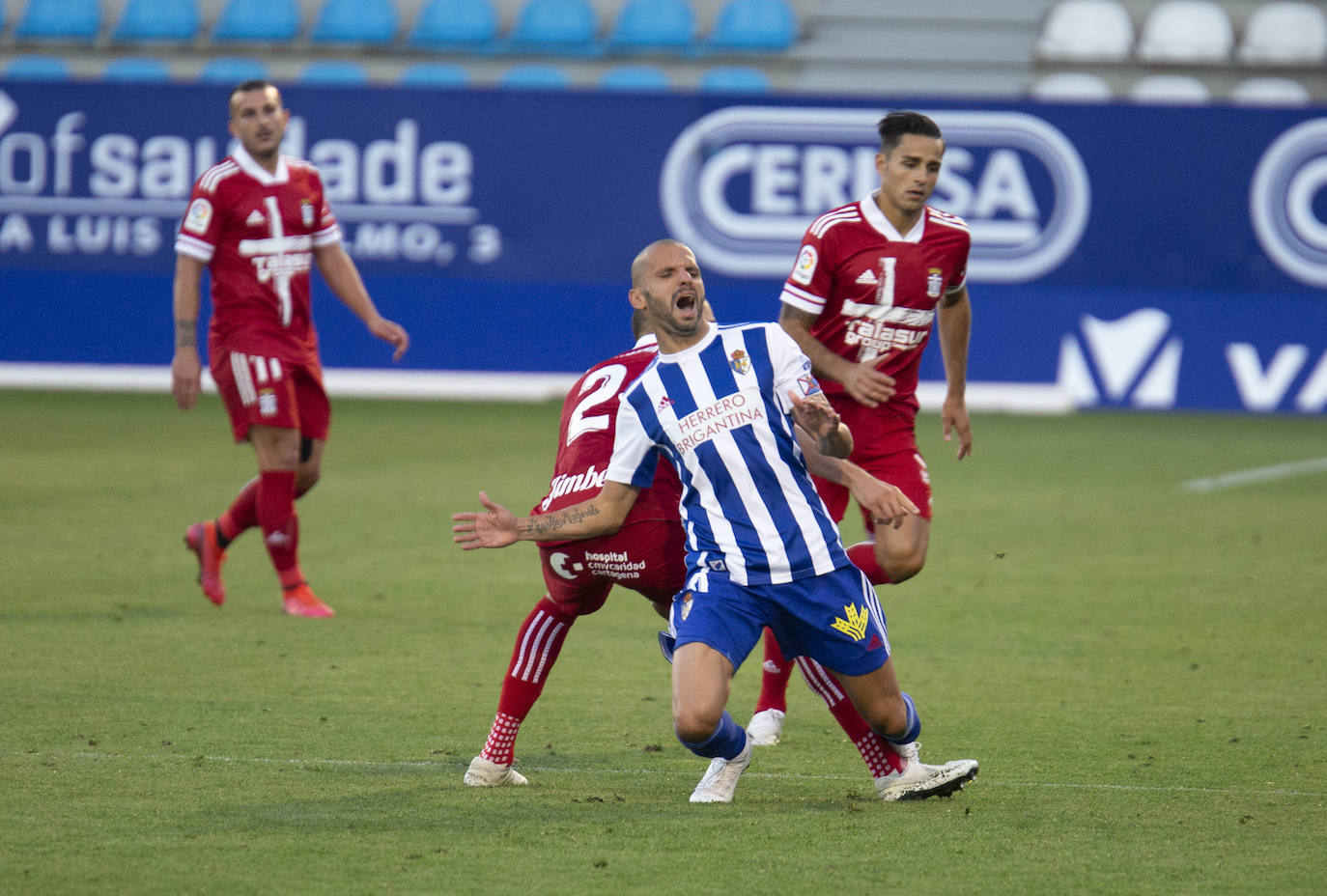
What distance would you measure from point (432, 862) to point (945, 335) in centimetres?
270

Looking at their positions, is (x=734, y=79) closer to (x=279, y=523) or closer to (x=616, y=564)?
(x=279, y=523)

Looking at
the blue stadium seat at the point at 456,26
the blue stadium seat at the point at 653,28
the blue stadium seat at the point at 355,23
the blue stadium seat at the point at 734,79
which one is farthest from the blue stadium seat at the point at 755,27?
the blue stadium seat at the point at 355,23

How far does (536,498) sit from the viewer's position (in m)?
9.58

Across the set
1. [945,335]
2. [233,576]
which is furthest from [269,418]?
[945,335]

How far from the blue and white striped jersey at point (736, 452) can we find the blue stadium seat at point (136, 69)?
46.8 feet

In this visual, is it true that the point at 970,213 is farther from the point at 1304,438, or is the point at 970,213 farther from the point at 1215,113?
the point at 1304,438

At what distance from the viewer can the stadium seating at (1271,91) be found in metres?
16.9

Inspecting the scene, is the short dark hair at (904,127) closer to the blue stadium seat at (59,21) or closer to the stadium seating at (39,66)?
the stadium seating at (39,66)

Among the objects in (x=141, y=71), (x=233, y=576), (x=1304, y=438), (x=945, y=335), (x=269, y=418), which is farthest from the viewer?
(x=141, y=71)

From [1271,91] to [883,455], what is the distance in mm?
13168

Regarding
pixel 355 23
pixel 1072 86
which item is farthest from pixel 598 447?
pixel 355 23

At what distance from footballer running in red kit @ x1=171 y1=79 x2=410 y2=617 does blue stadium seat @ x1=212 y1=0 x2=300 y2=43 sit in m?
11.9

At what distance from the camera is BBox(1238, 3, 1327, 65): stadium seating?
17391mm

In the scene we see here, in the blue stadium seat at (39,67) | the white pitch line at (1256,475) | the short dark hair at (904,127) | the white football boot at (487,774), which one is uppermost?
the blue stadium seat at (39,67)
